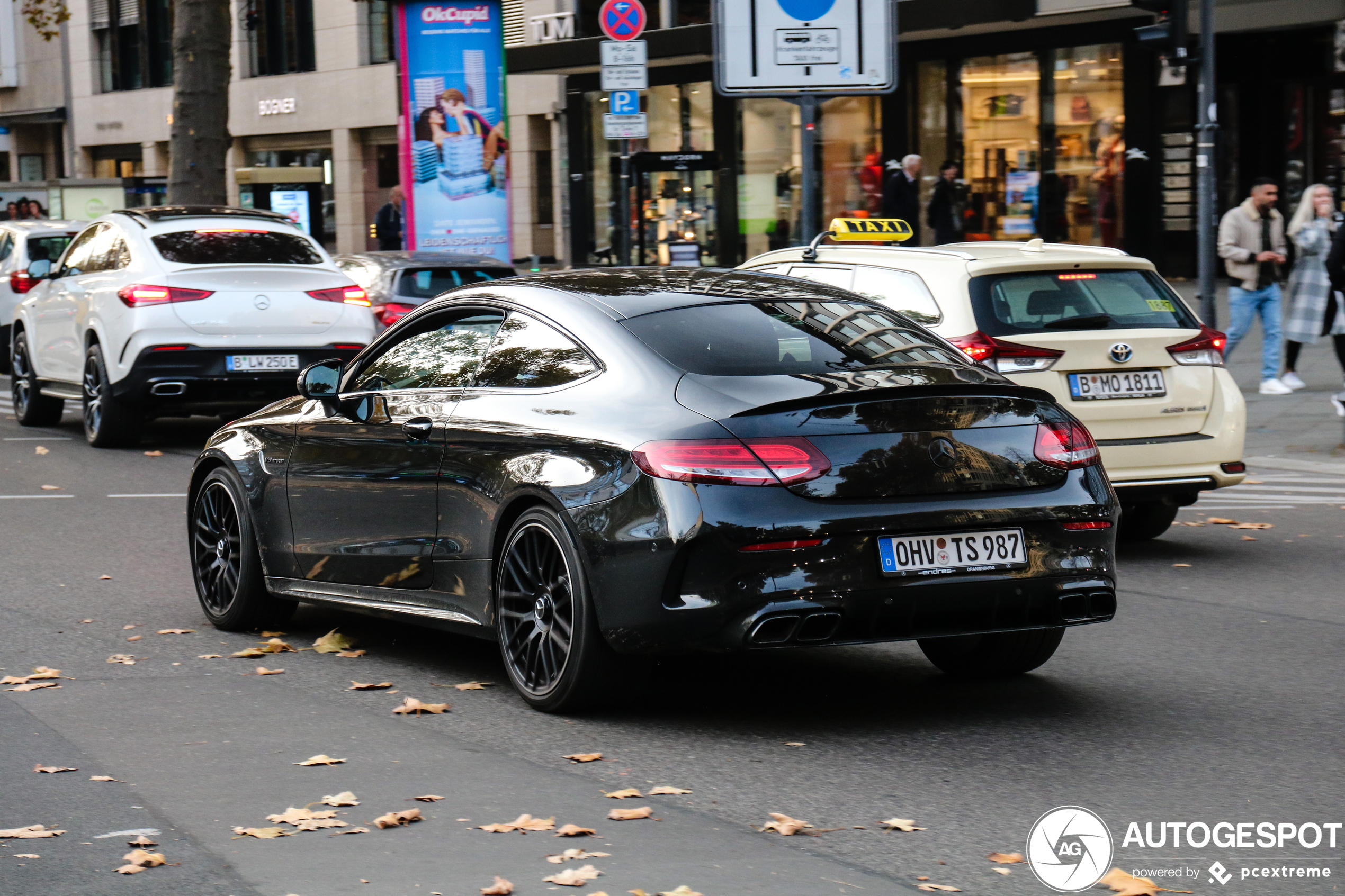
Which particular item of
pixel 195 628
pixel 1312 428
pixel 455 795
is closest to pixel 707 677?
pixel 455 795

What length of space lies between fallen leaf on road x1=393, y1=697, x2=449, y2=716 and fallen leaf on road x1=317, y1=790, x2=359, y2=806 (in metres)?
1.06

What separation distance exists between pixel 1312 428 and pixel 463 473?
9814 mm

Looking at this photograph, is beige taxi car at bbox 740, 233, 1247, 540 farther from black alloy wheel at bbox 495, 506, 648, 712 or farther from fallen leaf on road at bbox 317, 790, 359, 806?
fallen leaf on road at bbox 317, 790, 359, 806

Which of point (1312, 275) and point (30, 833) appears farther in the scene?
point (1312, 275)

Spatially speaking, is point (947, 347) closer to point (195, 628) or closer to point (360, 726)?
point (360, 726)

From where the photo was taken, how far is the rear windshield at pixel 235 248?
14477 millimetres

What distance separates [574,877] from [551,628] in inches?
69.5

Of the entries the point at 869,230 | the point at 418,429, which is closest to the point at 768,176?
the point at 869,230

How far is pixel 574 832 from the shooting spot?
184 inches

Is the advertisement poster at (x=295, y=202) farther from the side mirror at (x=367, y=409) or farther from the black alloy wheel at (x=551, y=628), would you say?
the black alloy wheel at (x=551, y=628)

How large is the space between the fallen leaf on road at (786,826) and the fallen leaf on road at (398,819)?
0.89 meters

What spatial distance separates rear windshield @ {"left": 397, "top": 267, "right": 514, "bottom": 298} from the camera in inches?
651

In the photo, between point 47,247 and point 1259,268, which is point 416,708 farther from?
point 47,247

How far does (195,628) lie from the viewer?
7770mm
